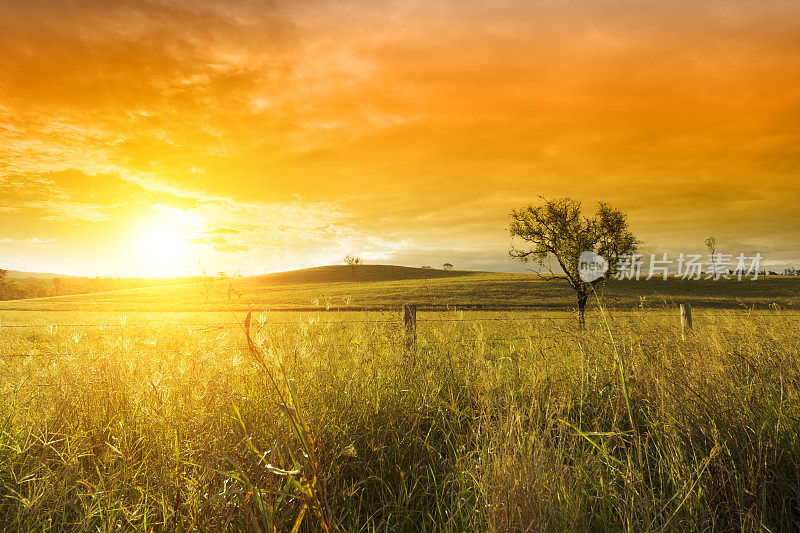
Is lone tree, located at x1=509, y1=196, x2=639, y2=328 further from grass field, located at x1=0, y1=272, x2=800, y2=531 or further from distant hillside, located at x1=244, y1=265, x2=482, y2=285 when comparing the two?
distant hillside, located at x1=244, y1=265, x2=482, y2=285

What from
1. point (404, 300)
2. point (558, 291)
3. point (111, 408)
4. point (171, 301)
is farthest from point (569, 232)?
point (171, 301)

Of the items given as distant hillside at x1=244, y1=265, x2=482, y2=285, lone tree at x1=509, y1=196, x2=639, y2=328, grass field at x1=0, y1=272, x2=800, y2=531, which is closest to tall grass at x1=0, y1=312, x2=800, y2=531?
grass field at x1=0, y1=272, x2=800, y2=531

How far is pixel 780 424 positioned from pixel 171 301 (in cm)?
5598

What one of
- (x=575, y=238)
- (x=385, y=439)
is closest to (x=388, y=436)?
(x=385, y=439)

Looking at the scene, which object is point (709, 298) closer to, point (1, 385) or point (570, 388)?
point (570, 388)

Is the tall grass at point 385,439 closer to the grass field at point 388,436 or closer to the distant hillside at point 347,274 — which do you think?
the grass field at point 388,436

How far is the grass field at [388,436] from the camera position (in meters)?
2.60

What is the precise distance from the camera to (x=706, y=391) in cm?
395

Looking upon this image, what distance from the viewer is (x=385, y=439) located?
3787 millimetres

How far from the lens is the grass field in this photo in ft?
8.54

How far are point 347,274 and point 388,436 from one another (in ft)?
273

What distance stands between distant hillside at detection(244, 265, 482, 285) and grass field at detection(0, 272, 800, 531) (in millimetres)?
71580

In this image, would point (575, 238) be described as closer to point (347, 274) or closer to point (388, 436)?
point (388, 436)

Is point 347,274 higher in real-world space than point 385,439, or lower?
higher
